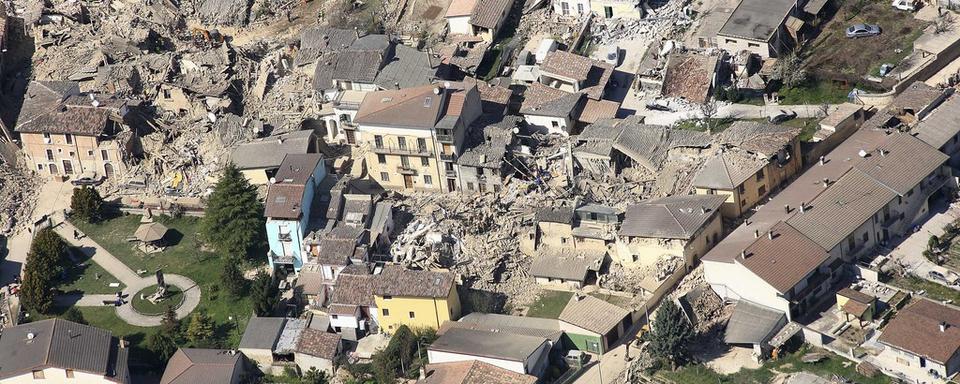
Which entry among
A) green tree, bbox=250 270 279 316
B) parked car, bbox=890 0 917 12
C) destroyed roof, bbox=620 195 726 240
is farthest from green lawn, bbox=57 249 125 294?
parked car, bbox=890 0 917 12

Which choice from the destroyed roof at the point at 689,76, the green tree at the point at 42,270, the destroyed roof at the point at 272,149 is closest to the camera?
the green tree at the point at 42,270

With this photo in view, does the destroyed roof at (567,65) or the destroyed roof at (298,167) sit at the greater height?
the destroyed roof at (567,65)

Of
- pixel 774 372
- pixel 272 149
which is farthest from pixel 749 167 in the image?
pixel 272 149

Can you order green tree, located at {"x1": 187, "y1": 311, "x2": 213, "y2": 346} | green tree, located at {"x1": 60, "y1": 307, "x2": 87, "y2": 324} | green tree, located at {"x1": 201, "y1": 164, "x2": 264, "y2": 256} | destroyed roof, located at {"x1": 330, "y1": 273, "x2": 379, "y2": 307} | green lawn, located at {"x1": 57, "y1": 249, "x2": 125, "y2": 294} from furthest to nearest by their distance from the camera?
green lawn, located at {"x1": 57, "y1": 249, "x2": 125, "y2": 294}, green tree, located at {"x1": 201, "y1": 164, "x2": 264, "y2": 256}, green tree, located at {"x1": 60, "y1": 307, "x2": 87, "y2": 324}, green tree, located at {"x1": 187, "y1": 311, "x2": 213, "y2": 346}, destroyed roof, located at {"x1": 330, "y1": 273, "x2": 379, "y2": 307}

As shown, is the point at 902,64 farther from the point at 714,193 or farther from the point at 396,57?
the point at 396,57

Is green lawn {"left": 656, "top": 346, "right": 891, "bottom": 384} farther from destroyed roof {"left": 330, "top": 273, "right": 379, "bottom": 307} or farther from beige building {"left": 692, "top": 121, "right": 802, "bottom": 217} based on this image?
destroyed roof {"left": 330, "top": 273, "right": 379, "bottom": 307}

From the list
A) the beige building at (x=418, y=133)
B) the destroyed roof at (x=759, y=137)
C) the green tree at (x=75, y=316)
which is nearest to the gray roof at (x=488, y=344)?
the beige building at (x=418, y=133)

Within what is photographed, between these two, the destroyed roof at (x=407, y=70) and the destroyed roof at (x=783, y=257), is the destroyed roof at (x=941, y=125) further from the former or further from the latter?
the destroyed roof at (x=407, y=70)
